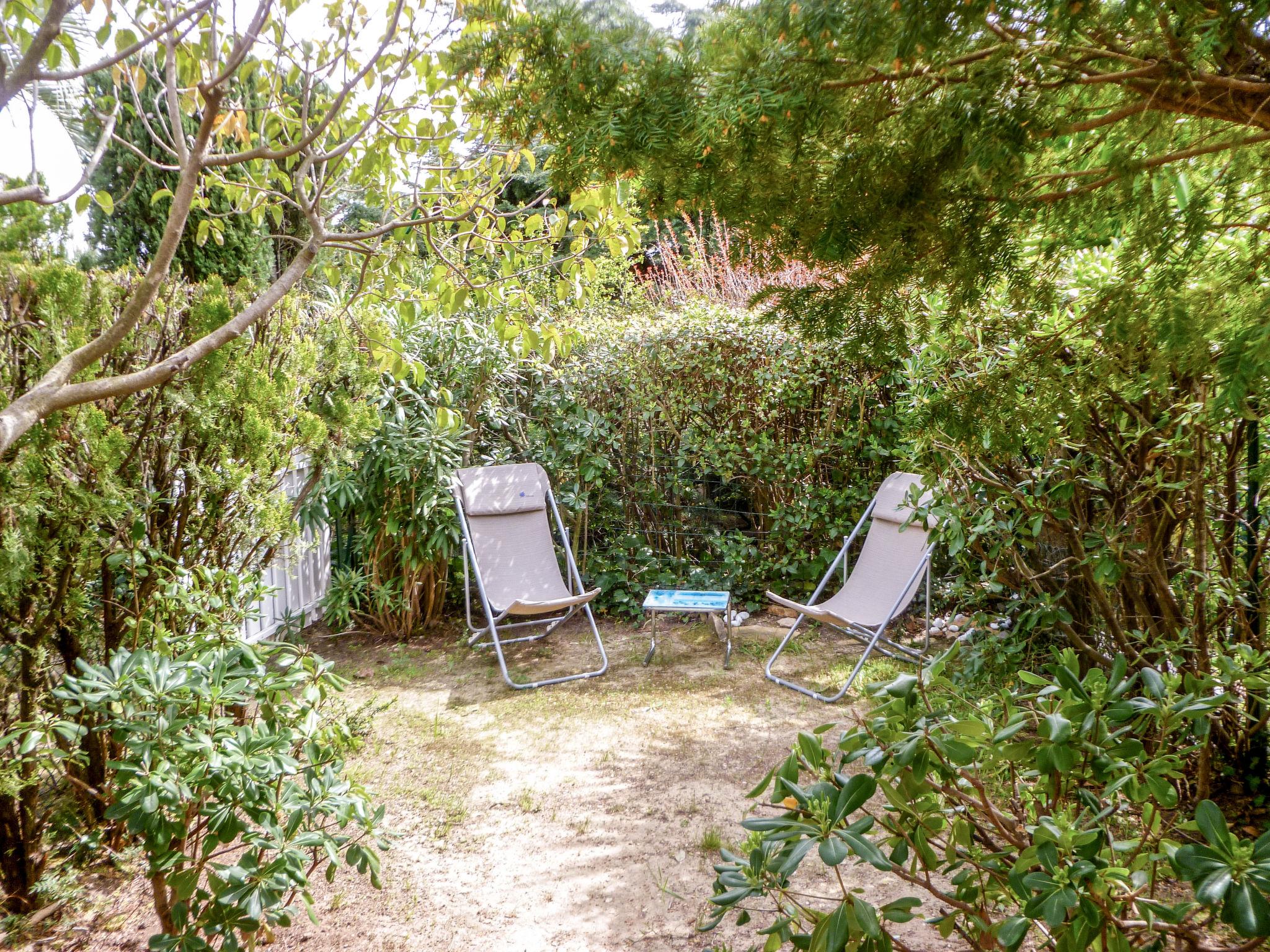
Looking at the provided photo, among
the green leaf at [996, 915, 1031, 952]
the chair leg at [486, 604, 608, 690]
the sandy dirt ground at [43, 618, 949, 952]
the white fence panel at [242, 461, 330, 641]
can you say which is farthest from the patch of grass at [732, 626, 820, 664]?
the green leaf at [996, 915, 1031, 952]

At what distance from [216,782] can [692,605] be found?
132 inches

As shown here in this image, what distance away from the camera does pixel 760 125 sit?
4.27 feet

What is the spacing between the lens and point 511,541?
5598mm

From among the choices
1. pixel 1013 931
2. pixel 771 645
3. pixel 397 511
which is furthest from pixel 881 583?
pixel 1013 931

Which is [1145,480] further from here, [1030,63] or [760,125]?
[760,125]

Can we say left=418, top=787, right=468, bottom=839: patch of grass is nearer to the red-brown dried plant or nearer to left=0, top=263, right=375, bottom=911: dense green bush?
left=0, top=263, right=375, bottom=911: dense green bush

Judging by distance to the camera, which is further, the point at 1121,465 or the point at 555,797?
the point at 555,797

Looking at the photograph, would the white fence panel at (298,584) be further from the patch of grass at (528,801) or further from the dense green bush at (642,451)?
the patch of grass at (528,801)

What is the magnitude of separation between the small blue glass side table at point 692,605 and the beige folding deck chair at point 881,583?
31cm

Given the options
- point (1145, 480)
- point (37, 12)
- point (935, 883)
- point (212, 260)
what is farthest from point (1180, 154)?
point (212, 260)

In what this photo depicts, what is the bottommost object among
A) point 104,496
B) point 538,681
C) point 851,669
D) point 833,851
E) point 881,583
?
point 851,669

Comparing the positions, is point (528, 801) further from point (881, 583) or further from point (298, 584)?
point (298, 584)

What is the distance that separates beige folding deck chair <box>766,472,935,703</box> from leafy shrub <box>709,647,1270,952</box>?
9.31 feet

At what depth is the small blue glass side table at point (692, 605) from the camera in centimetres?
491
